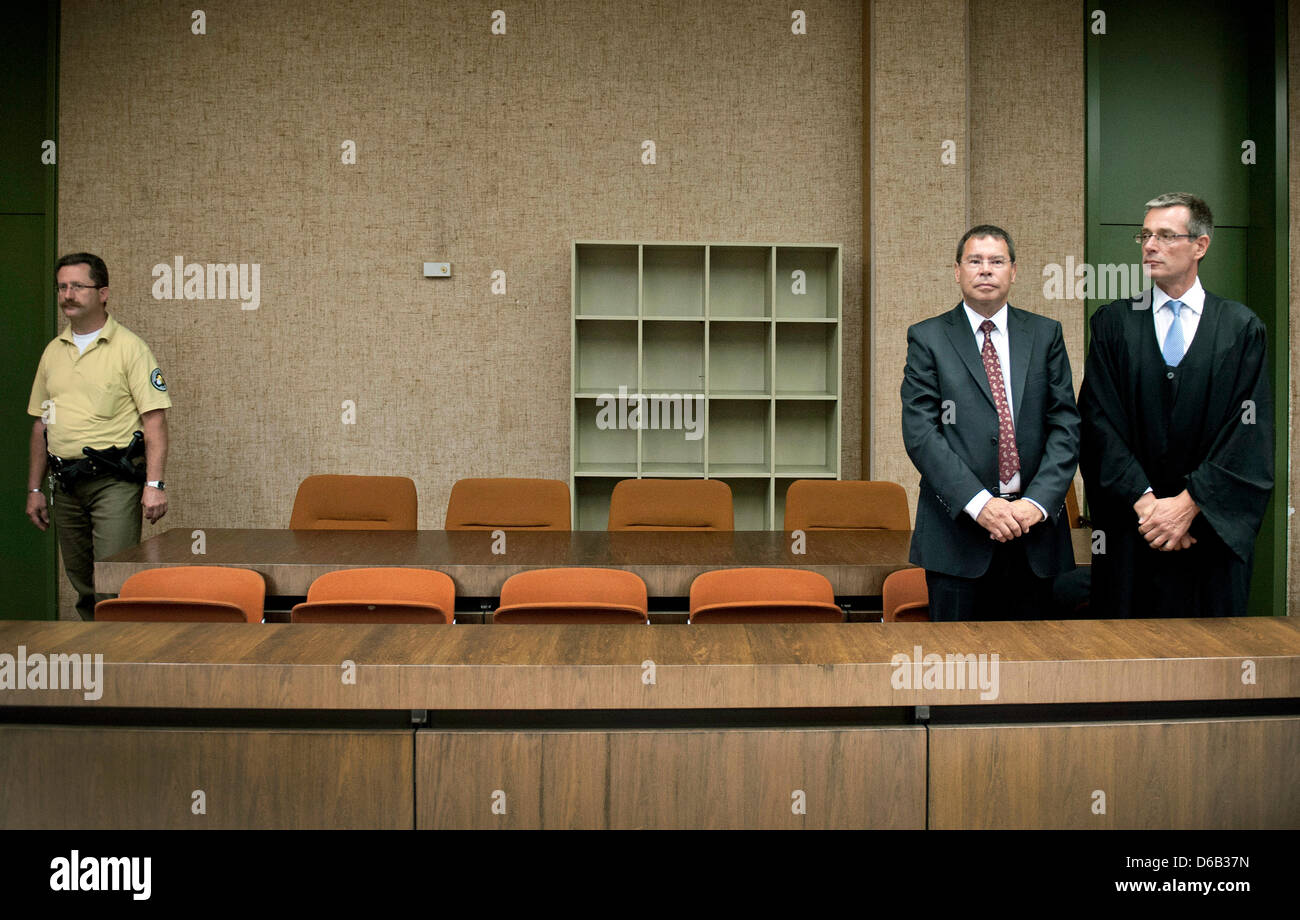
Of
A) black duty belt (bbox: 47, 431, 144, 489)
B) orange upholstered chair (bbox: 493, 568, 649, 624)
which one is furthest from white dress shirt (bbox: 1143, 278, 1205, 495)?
black duty belt (bbox: 47, 431, 144, 489)

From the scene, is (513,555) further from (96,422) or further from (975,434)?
(96,422)

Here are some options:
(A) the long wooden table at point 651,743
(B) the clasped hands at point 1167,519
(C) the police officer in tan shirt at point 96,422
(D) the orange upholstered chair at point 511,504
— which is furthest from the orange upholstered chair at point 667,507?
(A) the long wooden table at point 651,743

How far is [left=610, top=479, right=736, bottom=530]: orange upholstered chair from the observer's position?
4.04 meters

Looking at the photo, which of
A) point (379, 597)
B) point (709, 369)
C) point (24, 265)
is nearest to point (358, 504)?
point (379, 597)

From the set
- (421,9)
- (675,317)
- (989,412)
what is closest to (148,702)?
(989,412)

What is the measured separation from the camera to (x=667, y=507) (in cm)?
406

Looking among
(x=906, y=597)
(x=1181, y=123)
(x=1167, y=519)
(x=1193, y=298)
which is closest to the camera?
(x=1167, y=519)

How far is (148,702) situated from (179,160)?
15.5 feet

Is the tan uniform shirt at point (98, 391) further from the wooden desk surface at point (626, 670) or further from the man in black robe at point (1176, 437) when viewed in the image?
the man in black robe at point (1176, 437)

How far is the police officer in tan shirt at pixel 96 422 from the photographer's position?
4066mm

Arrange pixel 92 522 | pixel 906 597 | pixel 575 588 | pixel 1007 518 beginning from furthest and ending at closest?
pixel 92 522 < pixel 906 597 < pixel 575 588 < pixel 1007 518

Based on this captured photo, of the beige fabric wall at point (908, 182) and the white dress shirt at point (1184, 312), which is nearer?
the white dress shirt at point (1184, 312)

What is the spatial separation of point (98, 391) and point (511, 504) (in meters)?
1.83
